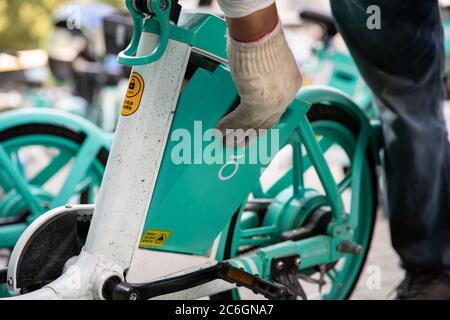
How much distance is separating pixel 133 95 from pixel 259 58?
1.19ft

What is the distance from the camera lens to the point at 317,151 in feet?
7.90

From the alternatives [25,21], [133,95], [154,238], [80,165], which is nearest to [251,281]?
[154,238]

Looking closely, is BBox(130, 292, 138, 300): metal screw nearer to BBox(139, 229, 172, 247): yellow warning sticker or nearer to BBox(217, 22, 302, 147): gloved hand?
BBox(139, 229, 172, 247): yellow warning sticker

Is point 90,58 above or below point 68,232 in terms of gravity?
above

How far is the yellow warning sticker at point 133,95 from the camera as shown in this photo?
6.17 ft

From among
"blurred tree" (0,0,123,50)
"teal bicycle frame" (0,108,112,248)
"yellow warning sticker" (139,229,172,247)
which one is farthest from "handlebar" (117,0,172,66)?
"blurred tree" (0,0,123,50)

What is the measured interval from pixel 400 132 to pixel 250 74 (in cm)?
90

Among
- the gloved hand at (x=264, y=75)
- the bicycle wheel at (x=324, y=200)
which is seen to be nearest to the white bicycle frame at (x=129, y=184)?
the gloved hand at (x=264, y=75)

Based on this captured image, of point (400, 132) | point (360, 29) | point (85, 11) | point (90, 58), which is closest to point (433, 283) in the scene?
point (400, 132)

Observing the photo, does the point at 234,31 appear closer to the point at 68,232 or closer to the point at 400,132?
the point at 68,232

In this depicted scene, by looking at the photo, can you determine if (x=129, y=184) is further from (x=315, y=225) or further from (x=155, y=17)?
(x=315, y=225)

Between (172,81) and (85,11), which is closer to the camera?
(172,81)

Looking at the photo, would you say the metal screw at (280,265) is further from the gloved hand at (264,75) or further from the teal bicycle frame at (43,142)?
the teal bicycle frame at (43,142)

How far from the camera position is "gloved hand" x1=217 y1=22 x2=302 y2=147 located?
169 centimetres
